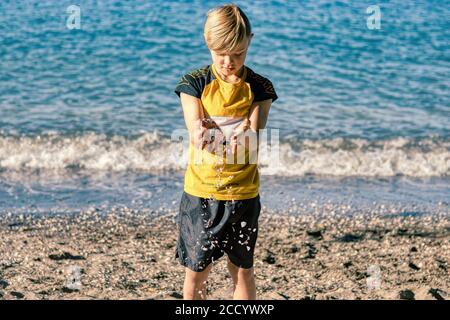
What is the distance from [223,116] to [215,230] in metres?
0.53

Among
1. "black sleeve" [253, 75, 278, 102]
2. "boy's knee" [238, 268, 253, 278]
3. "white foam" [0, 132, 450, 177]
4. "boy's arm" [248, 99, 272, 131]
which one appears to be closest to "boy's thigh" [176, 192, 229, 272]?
"boy's knee" [238, 268, 253, 278]

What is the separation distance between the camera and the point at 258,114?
11.6ft

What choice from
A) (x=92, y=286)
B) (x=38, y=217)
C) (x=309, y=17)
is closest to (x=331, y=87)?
(x=309, y=17)

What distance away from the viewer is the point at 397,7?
1572 cm

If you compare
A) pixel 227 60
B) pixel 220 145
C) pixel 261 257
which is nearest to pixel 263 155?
pixel 261 257

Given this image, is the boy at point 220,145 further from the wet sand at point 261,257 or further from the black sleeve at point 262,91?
the wet sand at point 261,257

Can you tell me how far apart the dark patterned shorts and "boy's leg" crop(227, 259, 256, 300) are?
0.07m

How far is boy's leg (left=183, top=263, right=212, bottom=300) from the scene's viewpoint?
3729 millimetres

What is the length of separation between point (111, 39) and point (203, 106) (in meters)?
10.9

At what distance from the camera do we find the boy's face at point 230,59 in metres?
3.39

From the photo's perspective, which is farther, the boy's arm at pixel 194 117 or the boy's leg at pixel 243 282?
the boy's leg at pixel 243 282

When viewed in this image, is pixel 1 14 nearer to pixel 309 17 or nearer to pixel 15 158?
pixel 309 17

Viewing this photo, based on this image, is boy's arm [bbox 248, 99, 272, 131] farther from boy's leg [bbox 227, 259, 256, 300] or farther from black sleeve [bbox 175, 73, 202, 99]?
boy's leg [bbox 227, 259, 256, 300]

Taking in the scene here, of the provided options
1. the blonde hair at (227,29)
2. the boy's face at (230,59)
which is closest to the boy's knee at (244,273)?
the boy's face at (230,59)
